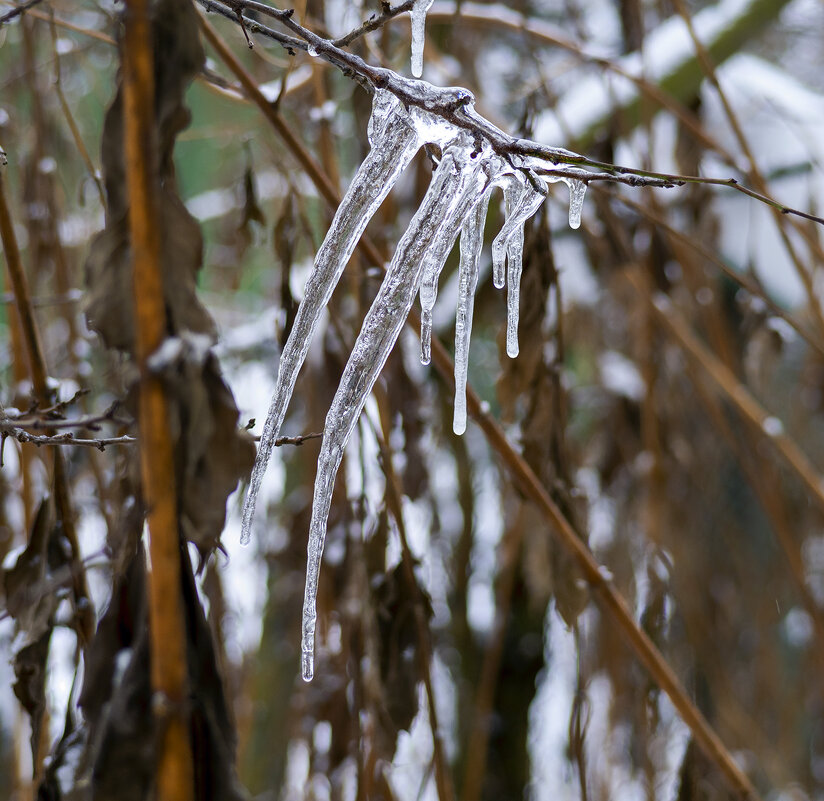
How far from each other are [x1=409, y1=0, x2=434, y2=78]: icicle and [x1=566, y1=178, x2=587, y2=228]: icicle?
4.1 inches

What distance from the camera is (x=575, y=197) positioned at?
0.46 metres

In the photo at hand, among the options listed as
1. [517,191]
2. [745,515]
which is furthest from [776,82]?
[517,191]

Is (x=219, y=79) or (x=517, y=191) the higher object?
(x=219, y=79)

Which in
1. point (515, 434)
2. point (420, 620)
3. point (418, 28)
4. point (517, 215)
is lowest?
point (420, 620)

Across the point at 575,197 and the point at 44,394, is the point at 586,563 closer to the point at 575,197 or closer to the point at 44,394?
the point at 575,197

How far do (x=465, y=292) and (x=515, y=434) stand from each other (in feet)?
0.96

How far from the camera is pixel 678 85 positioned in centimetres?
120

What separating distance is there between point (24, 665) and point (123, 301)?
0.92 ft

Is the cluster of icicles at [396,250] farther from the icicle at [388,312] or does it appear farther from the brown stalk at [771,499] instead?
the brown stalk at [771,499]

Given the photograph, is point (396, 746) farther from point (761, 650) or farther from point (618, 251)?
point (761, 650)

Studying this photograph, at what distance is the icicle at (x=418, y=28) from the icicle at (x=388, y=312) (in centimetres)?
11

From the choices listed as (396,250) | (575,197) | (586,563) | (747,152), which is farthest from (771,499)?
(396,250)

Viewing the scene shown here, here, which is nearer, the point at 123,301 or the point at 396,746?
the point at 123,301

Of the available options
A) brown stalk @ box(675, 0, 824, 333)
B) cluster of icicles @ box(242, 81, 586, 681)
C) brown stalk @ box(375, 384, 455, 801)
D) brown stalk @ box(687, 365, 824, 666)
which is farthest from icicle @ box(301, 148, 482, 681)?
brown stalk @ box(687, 365, 824, 666)
